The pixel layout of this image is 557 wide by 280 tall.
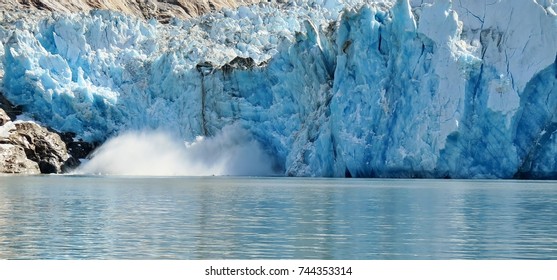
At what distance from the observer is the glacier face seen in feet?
141

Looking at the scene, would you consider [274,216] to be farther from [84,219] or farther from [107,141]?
[107,141]

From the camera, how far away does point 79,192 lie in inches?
1389

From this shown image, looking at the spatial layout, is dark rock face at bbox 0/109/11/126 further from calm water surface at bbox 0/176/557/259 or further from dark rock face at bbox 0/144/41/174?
calm water surface at bbox 0/176/557/259

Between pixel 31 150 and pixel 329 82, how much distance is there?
A: 20.9 m

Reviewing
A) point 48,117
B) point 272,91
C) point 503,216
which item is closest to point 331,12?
point 272,91

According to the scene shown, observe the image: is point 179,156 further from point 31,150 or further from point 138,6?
point 138,6

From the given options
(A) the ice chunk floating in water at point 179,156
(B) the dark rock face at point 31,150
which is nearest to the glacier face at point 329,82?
(A) the ice chunk floating in water at point 179,156

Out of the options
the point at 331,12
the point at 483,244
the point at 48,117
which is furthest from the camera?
the point at 331,12

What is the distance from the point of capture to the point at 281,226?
20438 millimetres

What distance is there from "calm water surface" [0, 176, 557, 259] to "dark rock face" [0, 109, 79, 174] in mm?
28094

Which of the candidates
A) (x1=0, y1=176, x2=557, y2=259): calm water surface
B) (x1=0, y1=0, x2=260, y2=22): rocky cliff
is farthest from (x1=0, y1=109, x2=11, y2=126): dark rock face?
(x1=0, y1=0, x2=260, y2=22): rocky cliff

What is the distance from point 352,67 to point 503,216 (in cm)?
2557

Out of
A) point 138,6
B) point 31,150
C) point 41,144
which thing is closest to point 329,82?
point 41,144

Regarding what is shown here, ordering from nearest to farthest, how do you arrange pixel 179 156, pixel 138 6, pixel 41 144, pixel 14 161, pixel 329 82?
1. pixel 329 82
2. pixel 179 156
3. pixel 14 161
4. pixel 41 144
5. pixel 138 6
